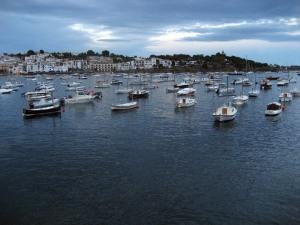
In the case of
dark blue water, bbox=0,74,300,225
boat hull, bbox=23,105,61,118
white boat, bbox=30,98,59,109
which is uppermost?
white boat, bbox=30,98,59,109

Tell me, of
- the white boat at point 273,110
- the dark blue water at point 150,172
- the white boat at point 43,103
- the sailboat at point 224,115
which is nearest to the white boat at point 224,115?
the sailboat at point 224,115

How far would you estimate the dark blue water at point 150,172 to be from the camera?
76.2 ft

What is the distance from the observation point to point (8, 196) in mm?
25938

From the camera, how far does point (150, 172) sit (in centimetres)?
3053

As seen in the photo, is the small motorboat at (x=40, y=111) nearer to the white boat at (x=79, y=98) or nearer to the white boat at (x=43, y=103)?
the white boat at (x=43, y=103)

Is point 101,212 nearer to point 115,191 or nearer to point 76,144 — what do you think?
point 115,191

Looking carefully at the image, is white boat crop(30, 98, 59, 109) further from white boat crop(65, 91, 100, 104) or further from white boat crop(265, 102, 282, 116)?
white boat crop(265, 102, 282, 116)

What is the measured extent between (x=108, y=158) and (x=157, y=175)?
260 inches

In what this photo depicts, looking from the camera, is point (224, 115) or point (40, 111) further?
point (40, 111)

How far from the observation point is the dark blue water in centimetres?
2323

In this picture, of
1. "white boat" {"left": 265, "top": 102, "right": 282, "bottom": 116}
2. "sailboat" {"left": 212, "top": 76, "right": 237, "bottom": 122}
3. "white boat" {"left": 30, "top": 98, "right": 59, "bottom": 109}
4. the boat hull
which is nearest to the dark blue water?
"sailboat" {"left": 212, "top": 76, "right": 237, "bottom": 122}

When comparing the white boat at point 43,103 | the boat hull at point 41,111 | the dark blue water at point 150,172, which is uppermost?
the white boat at point 43,103

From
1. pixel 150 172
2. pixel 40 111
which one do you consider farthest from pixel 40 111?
pixel 150 172

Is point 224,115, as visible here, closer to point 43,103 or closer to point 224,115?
point 224,115
